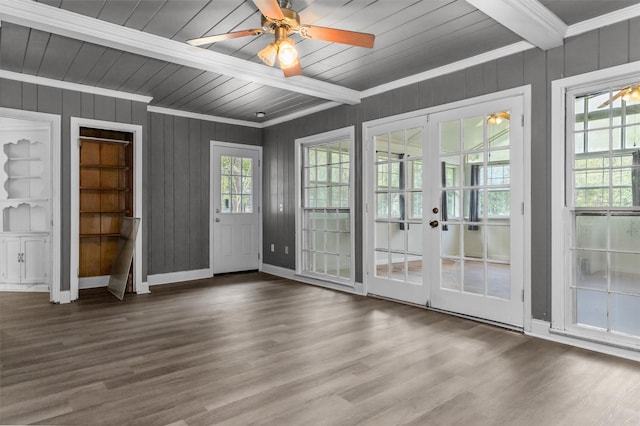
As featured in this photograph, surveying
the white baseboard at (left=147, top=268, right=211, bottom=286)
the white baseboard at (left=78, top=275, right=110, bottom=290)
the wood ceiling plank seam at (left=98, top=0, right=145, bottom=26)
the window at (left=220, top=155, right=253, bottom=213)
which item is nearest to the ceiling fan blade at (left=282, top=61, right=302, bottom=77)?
the wood ceiling plank seam at (left=98, top=0, right=145, bottom=26)

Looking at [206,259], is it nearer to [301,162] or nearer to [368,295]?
[301,162]

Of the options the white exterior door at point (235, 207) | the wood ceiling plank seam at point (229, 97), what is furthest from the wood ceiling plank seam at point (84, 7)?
the white exterior door at point (235, 207)

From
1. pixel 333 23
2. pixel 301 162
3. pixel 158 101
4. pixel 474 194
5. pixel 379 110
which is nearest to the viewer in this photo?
pixel 333 23

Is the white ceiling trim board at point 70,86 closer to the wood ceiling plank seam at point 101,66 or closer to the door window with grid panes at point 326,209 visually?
the wood ceiling plank seam at point 101,66

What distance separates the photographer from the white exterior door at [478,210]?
11.7 ft

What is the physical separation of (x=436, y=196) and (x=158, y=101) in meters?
3.81

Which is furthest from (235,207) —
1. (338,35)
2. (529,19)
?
(529,19)

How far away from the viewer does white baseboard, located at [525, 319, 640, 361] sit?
2893 millimetres

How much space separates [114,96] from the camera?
4.93 meters

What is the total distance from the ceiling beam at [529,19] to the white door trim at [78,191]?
426cm

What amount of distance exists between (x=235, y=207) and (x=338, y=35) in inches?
168

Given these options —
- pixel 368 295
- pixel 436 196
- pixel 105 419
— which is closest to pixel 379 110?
pixel 436 196

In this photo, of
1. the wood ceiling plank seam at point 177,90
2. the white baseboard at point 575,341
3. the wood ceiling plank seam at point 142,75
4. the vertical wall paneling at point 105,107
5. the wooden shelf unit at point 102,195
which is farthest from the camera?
the wooden shelf unit at point 102,195

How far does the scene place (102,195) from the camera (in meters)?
5.79
